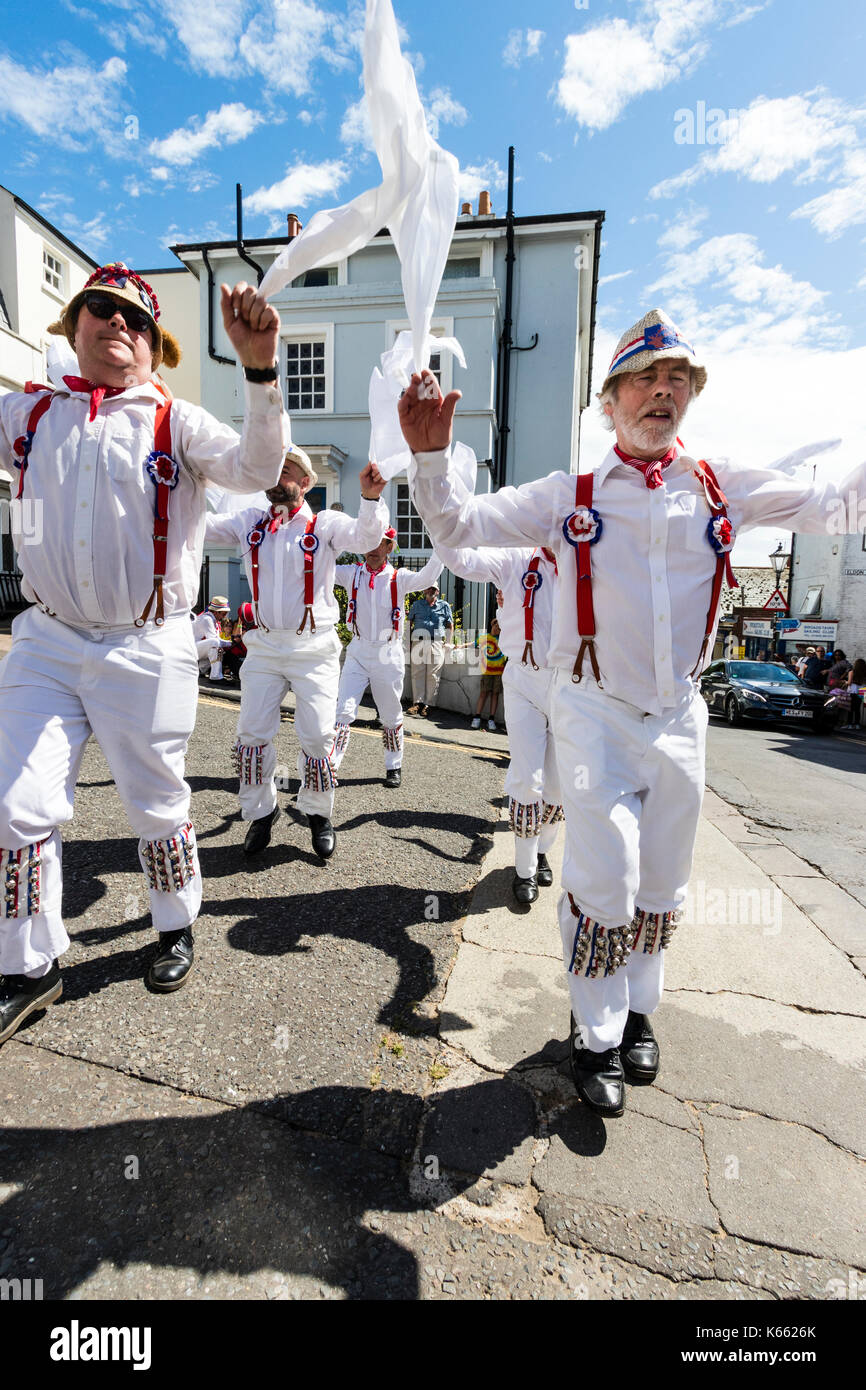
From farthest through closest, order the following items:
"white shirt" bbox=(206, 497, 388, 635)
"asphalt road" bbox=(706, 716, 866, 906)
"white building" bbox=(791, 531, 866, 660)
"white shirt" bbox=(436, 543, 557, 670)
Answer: "white building" bbox=(791, 531, 866, 660) → "asphalt road" bbox=(706, 716, 866, 906) → "white shirt" bbox=(206, 497, 388, 635) → "white shirt" bbox=(436, 543, 557, 670)

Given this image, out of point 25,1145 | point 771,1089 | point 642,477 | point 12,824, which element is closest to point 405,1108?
→ point 25,1145

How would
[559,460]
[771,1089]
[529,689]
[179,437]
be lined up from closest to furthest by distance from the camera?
1. [771,1089]
2. [179,437]
3. [529,689]
4. [559,460]

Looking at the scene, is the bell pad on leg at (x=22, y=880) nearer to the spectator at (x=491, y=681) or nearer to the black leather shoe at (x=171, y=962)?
the black leather shoe at (x=171, y=962)

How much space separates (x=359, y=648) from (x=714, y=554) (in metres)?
4.28

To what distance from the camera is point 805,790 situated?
24.5 ft

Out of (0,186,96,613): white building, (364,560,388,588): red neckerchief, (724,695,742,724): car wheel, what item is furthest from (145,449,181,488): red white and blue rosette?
(0,186,96,613): white building

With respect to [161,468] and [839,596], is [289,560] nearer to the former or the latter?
[161,468]

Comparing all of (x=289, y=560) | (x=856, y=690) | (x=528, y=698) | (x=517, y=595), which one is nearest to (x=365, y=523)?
(x=289, y=560)

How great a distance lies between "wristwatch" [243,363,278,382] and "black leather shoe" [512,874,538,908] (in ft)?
8.73

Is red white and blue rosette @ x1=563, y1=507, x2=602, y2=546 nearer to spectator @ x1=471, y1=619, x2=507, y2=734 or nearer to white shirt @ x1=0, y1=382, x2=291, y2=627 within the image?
white shirt @ x1=0, y1=382, x2=291, y2=627

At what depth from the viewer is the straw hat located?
Answer: 2396 mm

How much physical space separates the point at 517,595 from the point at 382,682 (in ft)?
8.06
